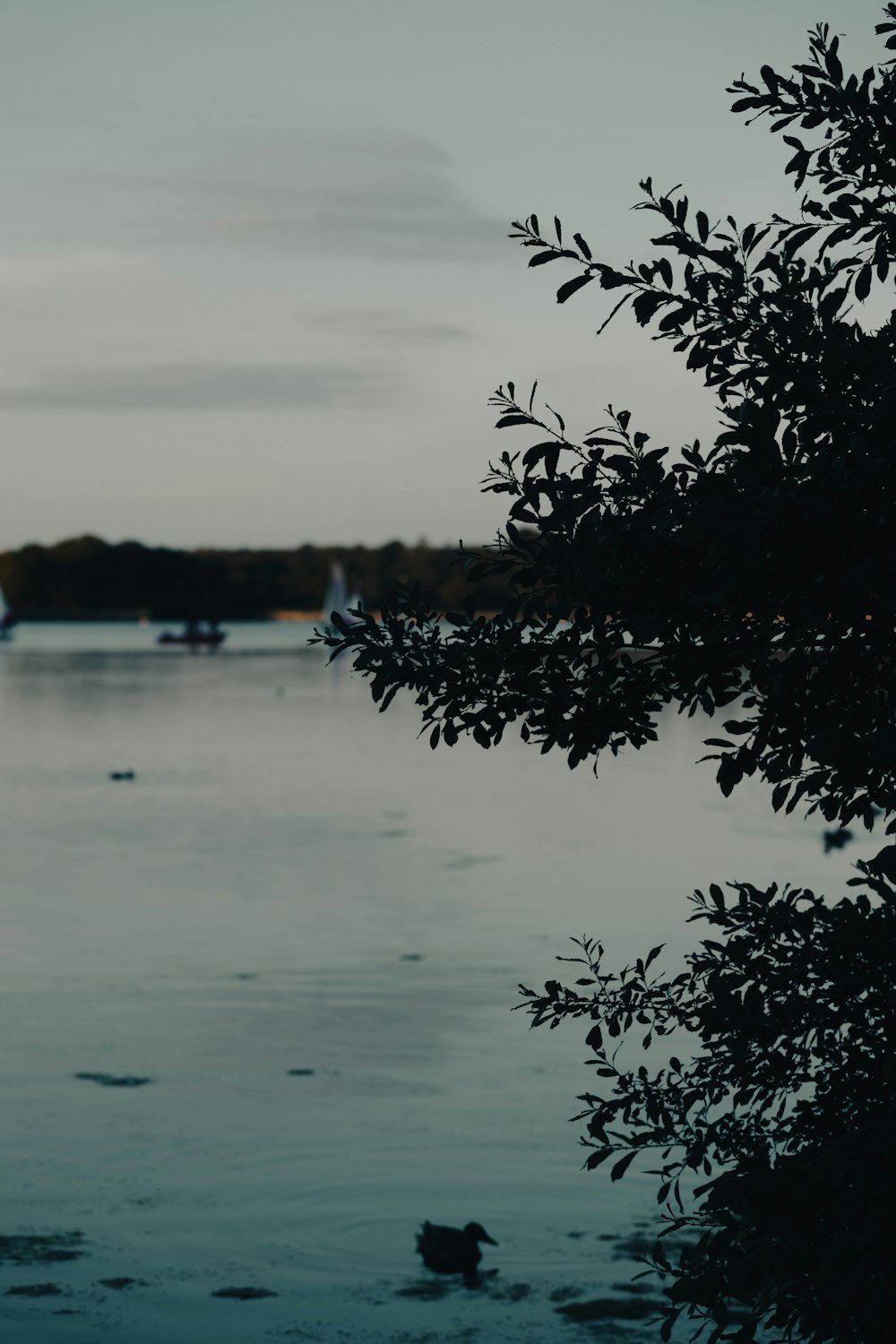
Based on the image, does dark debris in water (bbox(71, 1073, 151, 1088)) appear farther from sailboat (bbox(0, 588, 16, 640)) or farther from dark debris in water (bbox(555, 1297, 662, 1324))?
sailboat (bbox(0, 588, 16, 640))

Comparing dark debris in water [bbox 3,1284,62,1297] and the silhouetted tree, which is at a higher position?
→ the silhouetted tree

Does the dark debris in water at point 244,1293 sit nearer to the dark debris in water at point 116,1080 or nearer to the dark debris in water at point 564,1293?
the dark debris in water at point 564,1293

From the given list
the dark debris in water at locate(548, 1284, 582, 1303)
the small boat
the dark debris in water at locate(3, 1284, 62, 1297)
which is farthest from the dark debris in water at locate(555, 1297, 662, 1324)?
the small boat

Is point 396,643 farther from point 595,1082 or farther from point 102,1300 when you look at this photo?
point 595,1082

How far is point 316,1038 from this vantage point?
17203 mm

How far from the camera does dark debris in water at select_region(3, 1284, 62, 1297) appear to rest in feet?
35.2

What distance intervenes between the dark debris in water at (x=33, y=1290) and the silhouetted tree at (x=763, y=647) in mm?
5234

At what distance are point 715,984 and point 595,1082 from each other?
30.4 feet

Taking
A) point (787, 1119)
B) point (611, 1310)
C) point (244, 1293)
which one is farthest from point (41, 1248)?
point (787, 1119)

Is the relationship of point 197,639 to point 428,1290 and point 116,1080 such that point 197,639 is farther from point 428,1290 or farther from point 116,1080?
point 428,1290

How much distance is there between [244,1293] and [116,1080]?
4925mm

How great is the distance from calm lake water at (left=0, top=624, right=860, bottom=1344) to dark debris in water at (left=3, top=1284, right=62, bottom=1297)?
7cm

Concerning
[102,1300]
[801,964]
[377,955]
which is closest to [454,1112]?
[102,1300]

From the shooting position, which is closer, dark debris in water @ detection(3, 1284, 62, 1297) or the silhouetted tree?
the silhouetted tree
